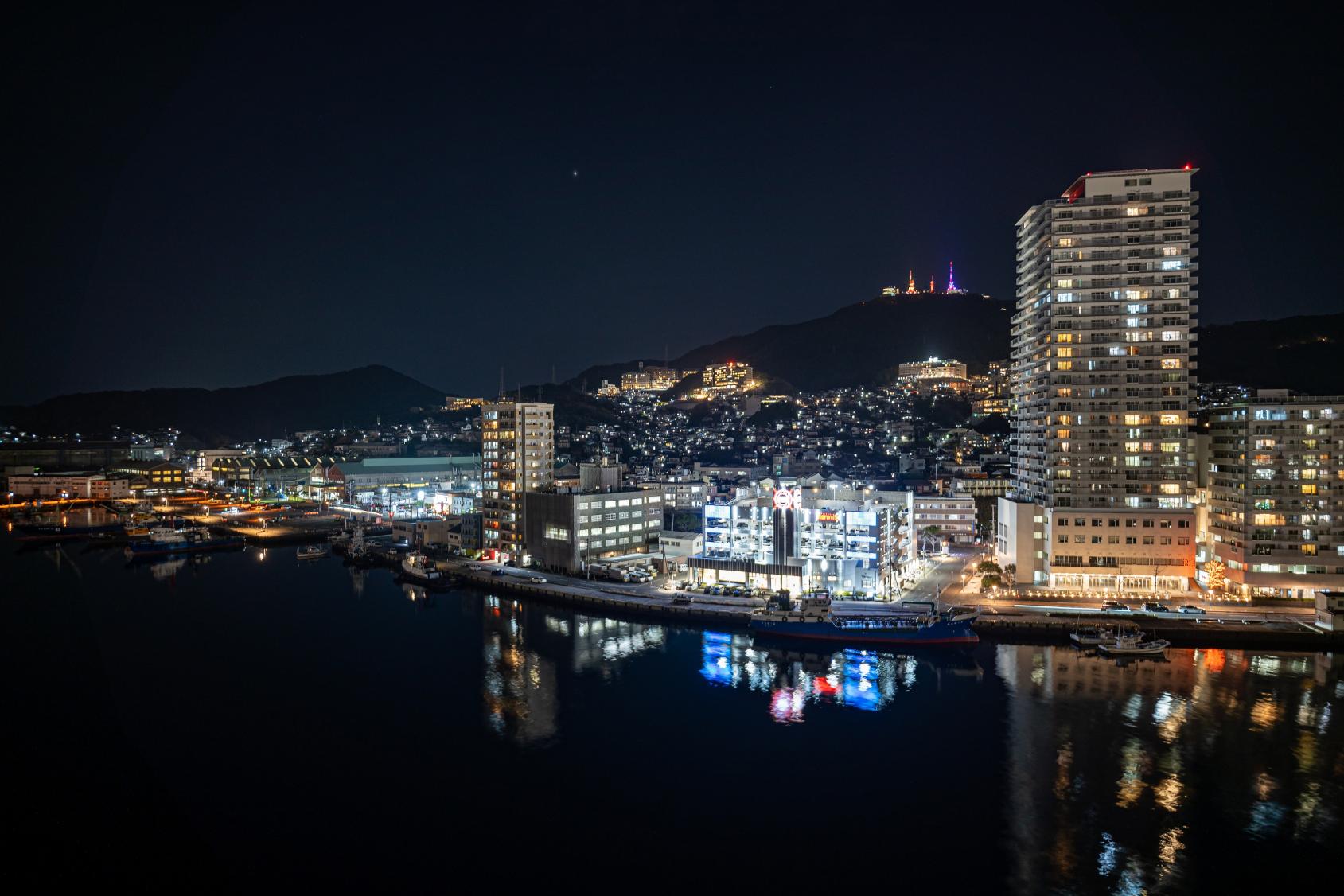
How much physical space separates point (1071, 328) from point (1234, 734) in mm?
17688

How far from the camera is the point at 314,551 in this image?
45.7m

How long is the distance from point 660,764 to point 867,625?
470 inches

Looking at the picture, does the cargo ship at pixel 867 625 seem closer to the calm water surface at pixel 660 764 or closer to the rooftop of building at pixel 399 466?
the calm water surface at pixel 660 764

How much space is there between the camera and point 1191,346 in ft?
96.6

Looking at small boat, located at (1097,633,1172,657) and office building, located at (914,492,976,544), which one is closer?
small boat, located at (1097,633,1172,657)

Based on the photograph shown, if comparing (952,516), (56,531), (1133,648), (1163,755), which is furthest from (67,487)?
(1163,755)

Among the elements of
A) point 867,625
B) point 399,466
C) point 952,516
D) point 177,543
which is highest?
point 399,466

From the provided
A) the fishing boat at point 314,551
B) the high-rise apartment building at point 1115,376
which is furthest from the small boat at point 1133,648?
the fishing boat at point 314,551

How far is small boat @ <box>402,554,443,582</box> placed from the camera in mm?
36781

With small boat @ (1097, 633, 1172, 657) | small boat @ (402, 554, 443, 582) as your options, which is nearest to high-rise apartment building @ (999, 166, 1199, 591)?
small boat @ (1097, 633, 1172, 657)

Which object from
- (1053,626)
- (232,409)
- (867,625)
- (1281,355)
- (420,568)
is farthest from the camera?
(232,409)

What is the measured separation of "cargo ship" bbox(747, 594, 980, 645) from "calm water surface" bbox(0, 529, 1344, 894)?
3.54 ft

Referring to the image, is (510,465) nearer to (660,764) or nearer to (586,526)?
(586,526)

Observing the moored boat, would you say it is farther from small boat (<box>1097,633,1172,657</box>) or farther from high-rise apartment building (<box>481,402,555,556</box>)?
small boat (<box>1097,633,1172,657</box>)
